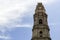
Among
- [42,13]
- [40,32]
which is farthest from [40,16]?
[40,32]

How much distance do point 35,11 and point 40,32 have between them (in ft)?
24.2

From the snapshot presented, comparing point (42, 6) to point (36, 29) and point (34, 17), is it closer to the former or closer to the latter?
point (34, 17)

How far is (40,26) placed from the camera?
56.9m

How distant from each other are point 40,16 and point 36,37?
260 inches

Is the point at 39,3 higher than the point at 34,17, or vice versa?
the point at 39,3

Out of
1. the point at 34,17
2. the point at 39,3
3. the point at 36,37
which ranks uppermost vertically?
the point at 39,3

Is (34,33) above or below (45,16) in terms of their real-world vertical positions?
below

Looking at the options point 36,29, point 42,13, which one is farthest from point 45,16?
point 36,29

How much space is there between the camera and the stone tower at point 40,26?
55.2 meters

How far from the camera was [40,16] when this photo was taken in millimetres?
59031

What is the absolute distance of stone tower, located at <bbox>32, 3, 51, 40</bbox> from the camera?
55188 mm

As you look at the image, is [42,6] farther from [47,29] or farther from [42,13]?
[47,29]

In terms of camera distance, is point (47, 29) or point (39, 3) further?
point (39, 3)

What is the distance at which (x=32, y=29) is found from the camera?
5784 centimetres
